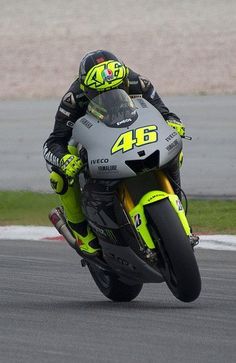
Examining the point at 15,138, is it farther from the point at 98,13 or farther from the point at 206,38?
the point at 98,13

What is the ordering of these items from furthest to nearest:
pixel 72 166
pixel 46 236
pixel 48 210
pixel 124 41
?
pixel 124 41 → pixel 48 210 → pixel 46 236 → pixel 72 166

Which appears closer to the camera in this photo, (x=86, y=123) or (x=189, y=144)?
(x=86, y=123)

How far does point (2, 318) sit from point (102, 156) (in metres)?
1.15

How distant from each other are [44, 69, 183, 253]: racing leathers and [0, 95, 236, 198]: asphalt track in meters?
7.32

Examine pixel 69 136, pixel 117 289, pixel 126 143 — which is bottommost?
pixel 117 289

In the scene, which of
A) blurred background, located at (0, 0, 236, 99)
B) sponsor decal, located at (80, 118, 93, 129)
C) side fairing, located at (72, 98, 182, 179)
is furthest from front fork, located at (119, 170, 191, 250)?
→ blurred background, located at (0, 0, 236, 99)

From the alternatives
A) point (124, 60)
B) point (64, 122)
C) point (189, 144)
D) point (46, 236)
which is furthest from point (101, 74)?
point (124, 60)

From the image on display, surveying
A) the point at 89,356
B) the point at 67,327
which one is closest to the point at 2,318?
the point at 67,327

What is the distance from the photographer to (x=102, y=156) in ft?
24.7

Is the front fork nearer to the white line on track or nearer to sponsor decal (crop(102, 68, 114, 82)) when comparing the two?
sponsor decal (crop(102, 68, 114, 82))

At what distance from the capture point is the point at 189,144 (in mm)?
18281

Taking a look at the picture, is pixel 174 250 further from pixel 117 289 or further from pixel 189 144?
pixel 189 144

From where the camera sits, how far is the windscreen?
7685 millimetres

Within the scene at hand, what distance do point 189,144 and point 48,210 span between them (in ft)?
11.6
